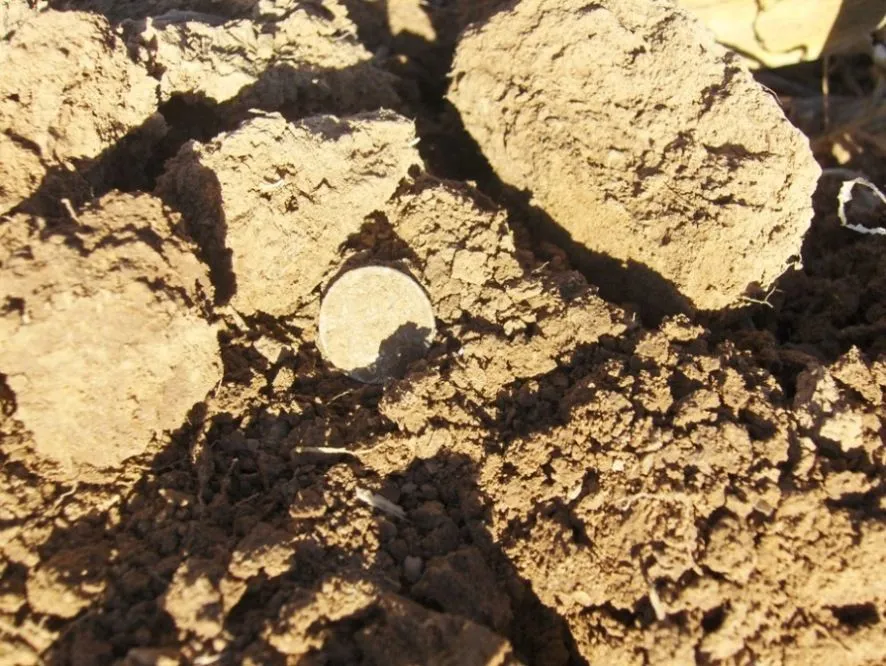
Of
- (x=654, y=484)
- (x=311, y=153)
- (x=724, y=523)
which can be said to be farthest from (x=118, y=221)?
(x=724, y=523)

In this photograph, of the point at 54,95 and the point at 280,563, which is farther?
the point at 54,95

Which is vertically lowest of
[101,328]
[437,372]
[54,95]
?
[437,372]

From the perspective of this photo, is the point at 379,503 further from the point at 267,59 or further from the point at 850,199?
the point at 850,199

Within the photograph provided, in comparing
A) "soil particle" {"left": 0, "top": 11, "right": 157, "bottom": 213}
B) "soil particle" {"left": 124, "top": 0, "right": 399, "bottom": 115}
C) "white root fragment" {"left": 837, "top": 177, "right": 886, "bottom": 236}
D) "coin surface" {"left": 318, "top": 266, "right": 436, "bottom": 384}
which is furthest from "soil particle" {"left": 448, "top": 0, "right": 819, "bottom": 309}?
"soil particle" {"left": 0, "top": 11, "right": 157, "bottom": 213}

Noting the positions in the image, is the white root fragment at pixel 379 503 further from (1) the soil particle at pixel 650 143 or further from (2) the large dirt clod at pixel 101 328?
(1) the soil particle at pixel 650 143

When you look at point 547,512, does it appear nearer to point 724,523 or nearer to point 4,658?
point 724,523

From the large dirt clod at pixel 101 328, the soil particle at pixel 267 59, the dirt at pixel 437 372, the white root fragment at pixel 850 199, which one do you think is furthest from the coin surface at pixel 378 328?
the white root fragment at pixel 850 199

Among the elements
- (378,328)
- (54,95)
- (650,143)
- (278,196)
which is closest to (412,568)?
(378,328)
